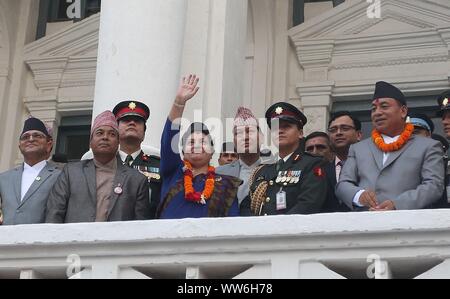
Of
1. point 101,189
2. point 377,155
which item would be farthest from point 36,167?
point 377,155

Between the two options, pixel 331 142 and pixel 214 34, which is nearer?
pixel 331 142

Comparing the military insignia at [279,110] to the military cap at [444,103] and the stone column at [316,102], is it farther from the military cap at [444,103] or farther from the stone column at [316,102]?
the stone column at [316,102]

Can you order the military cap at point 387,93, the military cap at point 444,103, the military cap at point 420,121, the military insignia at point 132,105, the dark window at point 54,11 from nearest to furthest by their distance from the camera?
the military cap at point 387,93
the military cap at point 444,103
the military cap at point 420,121
the military insignia at point 132,105
the dark window at point 54,11

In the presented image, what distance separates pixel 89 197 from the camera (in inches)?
291

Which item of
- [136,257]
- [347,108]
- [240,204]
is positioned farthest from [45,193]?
[347,108]

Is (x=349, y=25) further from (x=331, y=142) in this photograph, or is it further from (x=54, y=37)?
(x=331, y=142)

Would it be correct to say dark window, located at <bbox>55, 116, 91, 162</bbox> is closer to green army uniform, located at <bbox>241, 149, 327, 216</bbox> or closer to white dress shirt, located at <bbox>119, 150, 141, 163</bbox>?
white dress shirt, located at <bbox>119, 150, 141, 163</bbox>

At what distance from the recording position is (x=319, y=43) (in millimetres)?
13375

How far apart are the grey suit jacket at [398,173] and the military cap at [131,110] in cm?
175

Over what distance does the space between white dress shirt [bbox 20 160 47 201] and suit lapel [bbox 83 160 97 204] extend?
1.92ft

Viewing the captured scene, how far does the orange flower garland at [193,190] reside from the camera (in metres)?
7.32

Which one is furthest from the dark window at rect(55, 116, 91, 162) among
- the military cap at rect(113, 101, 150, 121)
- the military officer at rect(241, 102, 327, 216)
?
the military officer at rect(241, 102, 327, 216)

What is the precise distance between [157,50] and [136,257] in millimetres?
3594

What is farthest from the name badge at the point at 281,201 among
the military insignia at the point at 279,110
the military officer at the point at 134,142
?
the military officer at the point at 134,142
